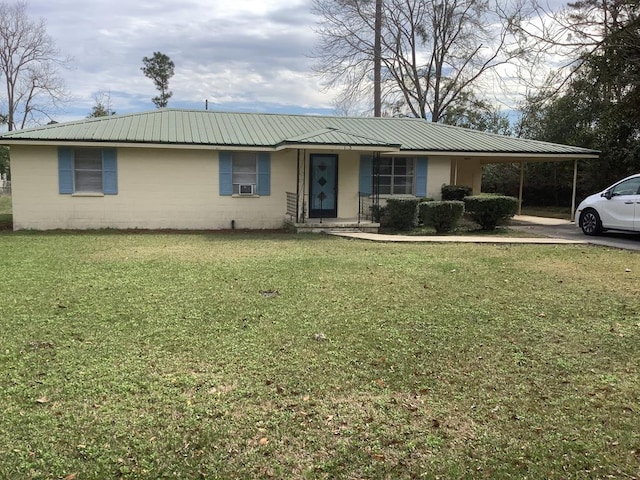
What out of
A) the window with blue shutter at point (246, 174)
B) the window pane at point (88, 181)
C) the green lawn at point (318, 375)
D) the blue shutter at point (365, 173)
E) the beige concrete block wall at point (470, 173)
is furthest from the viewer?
the beige concrete block wall at point (470, 173)

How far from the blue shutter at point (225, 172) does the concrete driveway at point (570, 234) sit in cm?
842

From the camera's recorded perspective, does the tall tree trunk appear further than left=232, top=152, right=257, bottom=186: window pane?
Yes

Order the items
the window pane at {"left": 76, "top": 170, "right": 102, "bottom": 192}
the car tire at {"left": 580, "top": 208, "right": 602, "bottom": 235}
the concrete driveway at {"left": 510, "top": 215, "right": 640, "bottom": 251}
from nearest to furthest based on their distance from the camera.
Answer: the concrete driveway at {"left": 510, "top": 215, "right": 640, "bottom": 251}, the car tire at {"left": 580, "top": 208, "right": 602, "bottom": 235}, the window pane at {"left": 76, "top": 170, "right": 102, "bottom": 192}

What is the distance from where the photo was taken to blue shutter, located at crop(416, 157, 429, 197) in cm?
1652

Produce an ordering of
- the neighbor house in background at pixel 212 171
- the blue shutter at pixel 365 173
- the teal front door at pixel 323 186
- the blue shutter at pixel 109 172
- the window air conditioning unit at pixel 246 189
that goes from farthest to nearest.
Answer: the blue shutter at pixel 365 173, the teal front door at pixel 323 186, the window air conditioning unit at pixel 246 189, the blue shutter at pixel 109 172, the neighbor house in background at pixel 212 171

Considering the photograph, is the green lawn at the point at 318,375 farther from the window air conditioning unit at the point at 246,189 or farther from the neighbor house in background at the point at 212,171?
the window air conditioning unit at the point at 246,189

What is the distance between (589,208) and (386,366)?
1098 cm

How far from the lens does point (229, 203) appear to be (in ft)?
50.6

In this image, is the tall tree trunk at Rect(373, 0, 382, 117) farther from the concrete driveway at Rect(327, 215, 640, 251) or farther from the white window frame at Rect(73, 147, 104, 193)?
the white window frame at Rect(73, 147, 104, 193)

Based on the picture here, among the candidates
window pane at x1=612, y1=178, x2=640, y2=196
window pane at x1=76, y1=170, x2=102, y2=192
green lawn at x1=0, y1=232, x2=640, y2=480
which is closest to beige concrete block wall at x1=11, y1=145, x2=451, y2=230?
window pane at x1=76, y1=170, x2=102, y2=192

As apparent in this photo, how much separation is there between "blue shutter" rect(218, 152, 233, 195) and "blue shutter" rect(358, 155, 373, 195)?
154 inches

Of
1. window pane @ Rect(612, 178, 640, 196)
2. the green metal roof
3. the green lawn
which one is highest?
the green metal roof

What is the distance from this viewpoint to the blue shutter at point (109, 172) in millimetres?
14500

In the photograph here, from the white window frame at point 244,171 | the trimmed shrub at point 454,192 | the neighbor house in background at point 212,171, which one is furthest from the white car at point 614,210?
the white window frame at point 244,171
